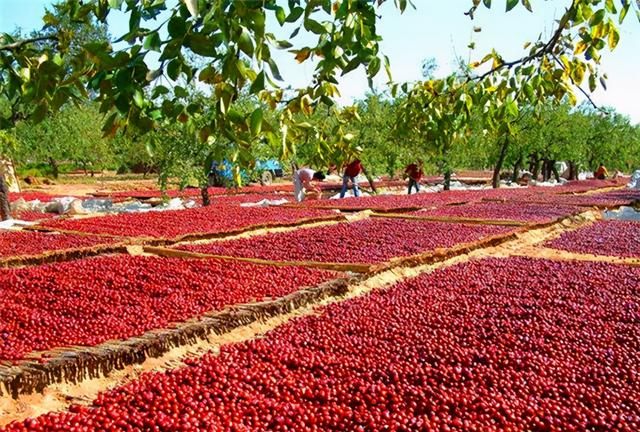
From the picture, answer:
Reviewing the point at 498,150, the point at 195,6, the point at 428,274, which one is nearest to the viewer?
the point at 195,6

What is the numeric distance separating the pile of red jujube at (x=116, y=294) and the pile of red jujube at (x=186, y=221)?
1986 millimetres

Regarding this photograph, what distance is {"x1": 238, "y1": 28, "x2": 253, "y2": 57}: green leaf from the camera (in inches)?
41.4

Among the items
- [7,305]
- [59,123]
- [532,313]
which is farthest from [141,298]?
[59,123]

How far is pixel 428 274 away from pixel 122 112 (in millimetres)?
4875

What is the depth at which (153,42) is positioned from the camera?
42.5 inches

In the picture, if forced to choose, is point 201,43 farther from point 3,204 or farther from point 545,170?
point 545,170

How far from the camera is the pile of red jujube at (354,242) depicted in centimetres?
639

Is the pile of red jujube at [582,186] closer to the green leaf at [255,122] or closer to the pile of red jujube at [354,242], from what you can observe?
the pile of red jujube at [354,242]

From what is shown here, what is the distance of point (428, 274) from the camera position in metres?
5.69

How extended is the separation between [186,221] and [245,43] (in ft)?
27.3

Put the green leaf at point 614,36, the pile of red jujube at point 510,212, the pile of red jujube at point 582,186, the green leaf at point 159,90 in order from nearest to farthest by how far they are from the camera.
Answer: the green leaf at point 159,90 → the green leaf at point 614,36 → the pile of red jujube at point 510,212 → the pile of red jujube at point 582,186

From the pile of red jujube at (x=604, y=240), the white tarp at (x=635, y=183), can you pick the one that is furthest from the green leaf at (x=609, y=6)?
the white tarp at (x=635, y=183)

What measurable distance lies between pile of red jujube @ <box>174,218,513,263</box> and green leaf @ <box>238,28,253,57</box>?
495 cm

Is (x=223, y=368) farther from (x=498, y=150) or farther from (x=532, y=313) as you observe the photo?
(x=498, y=150)
